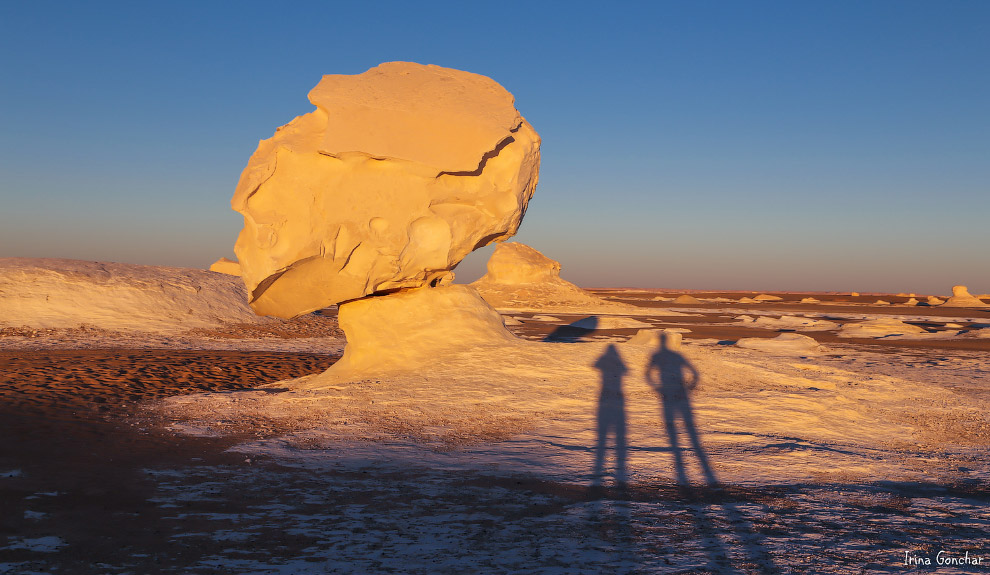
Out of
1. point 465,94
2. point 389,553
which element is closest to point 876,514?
point 389,553

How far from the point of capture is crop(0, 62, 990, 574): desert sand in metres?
4.12

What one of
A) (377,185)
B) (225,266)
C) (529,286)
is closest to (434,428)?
(377,185)

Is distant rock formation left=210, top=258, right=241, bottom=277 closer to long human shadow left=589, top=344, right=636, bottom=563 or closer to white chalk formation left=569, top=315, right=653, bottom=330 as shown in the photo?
white chalk formation left=569, top=315, right=653, bottom=330

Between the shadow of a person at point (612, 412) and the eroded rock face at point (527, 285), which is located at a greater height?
the eroded rock face at point (527, 285)

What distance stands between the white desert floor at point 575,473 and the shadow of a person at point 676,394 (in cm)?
6

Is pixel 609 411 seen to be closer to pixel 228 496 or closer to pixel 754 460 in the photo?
pixel 754 460

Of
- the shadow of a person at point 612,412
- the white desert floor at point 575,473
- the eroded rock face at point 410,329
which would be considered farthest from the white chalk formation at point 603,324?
the eroded rock face at point 410,329

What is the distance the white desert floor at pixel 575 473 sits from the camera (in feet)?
13.0

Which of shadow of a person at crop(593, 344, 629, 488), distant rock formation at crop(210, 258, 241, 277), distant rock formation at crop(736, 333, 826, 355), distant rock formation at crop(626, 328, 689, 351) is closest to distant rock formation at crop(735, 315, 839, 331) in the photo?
distant rock formation at crop(736, 333, 826, 355)

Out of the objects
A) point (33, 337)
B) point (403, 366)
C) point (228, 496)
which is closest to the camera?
point (228, 496)

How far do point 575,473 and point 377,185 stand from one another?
5.23 metres

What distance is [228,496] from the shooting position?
199 inches

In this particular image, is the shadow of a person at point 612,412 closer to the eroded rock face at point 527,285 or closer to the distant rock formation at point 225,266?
the distant rock formation at point 225,266

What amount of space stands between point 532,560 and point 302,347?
14.9 meters
